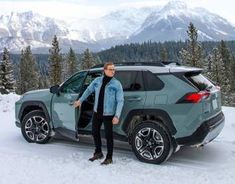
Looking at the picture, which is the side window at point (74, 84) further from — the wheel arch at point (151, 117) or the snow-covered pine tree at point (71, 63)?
the snow-covered pine tree at point (71, 63)

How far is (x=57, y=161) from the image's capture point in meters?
7.97

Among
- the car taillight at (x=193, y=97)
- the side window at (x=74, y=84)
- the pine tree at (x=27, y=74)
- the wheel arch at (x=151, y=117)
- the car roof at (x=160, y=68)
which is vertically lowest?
the pine tree at (x=27, y=74)

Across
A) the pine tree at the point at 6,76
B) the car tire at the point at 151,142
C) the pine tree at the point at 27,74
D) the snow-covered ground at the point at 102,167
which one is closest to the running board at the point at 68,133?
the snow-covered ground at the point at 102,167

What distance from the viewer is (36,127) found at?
30.9ft

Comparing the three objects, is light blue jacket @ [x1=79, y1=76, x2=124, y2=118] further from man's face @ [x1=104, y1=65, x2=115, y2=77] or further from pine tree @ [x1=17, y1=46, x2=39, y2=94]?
pine tree @ [x1=17, y1=46, x2=39, y2=94]

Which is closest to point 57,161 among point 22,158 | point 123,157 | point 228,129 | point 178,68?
point 22,158

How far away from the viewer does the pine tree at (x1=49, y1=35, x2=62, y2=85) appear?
6181cm

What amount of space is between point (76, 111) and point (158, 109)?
1750mm

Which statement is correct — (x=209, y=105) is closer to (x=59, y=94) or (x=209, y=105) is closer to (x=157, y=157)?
(x=157, y=157)

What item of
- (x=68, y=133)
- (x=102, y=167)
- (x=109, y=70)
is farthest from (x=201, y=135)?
(x=68, y=133)

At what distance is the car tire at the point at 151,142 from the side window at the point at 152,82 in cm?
65

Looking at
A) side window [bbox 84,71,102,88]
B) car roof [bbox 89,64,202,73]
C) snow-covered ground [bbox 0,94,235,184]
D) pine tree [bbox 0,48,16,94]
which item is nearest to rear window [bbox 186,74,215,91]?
car roof [bbox 89,64,202,73]

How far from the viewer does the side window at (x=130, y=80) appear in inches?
320

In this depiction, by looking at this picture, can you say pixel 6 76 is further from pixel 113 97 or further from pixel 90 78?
pixel 113 97
